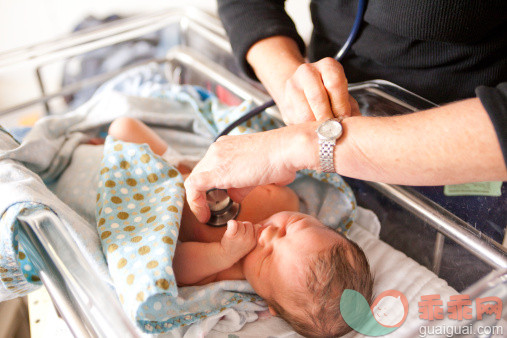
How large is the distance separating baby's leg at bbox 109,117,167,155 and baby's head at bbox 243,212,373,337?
0.35 metres

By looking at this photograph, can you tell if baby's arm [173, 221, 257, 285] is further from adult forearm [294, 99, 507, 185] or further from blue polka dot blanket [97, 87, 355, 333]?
adult forearm [294, 99, 507, 185]

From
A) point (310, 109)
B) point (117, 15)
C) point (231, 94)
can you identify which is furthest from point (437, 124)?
point (117, 15)

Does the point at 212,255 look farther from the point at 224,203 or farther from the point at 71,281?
the point at 71,281

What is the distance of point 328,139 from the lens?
65cm

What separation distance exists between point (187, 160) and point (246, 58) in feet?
0.83

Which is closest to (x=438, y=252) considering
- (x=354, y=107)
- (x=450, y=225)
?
(x=450, y=225)

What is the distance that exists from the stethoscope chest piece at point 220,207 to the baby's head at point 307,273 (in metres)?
0.07

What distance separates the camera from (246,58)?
3.34 ft

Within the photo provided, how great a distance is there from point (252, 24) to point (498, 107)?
1.89 feet

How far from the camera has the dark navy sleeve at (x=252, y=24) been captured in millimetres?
981

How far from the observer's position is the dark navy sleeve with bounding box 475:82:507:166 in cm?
53

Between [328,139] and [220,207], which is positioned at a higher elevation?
[328,139]

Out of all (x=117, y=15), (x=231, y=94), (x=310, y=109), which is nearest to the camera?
(x=310, y=109)

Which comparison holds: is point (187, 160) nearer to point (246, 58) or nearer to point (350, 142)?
point (246, 58)
